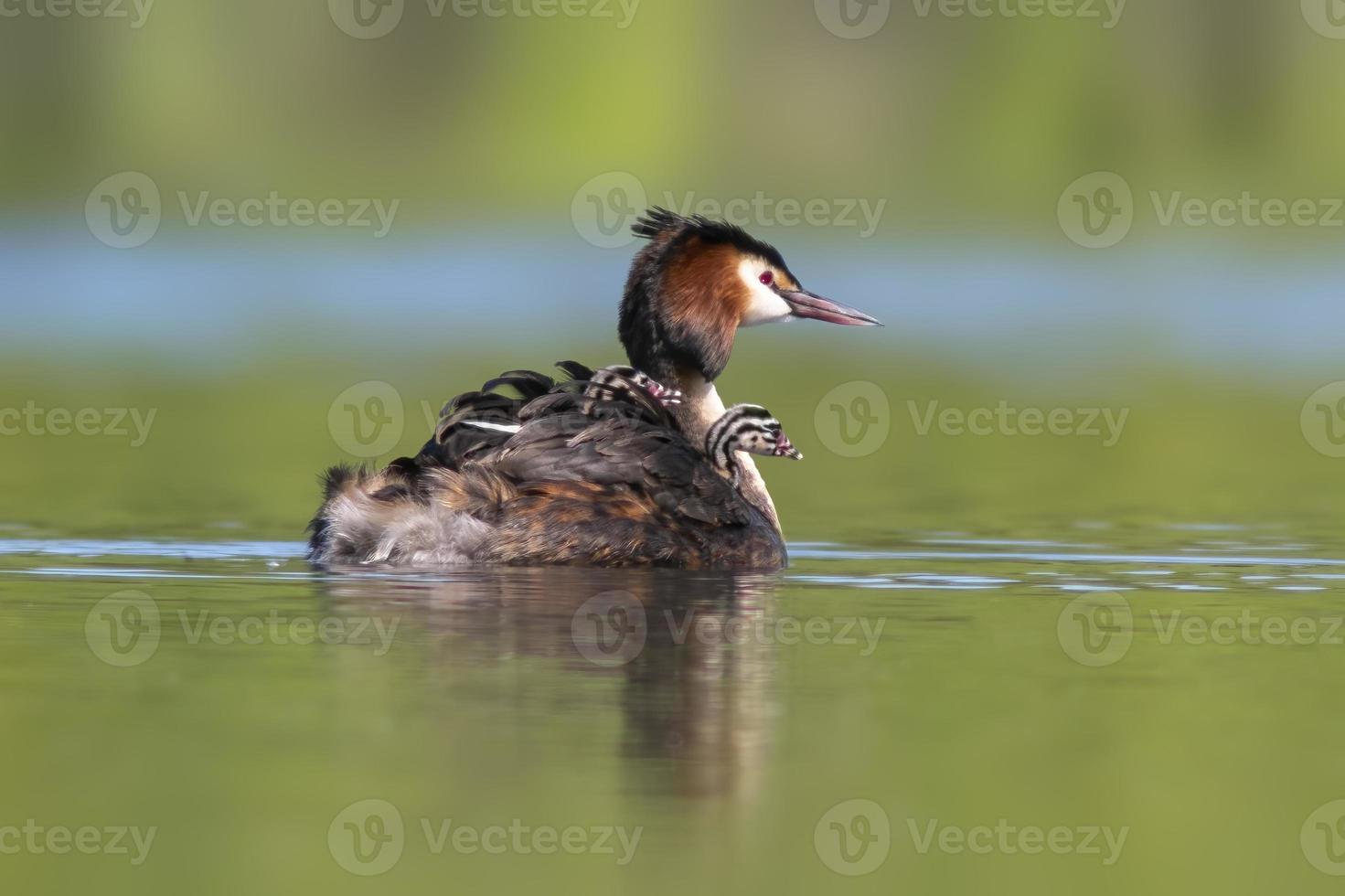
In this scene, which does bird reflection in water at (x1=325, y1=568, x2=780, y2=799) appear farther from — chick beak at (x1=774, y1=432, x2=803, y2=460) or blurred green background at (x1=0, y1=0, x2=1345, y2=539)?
blurred green background at (x1=0, y1=0, x2=1345, y2=539)

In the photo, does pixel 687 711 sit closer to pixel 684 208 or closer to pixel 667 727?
pixel 667 727

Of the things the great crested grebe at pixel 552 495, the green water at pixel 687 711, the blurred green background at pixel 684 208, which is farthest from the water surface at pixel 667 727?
the blurred green background at pixel 684 208

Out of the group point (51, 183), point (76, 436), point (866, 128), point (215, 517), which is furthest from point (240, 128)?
point (215, 517)

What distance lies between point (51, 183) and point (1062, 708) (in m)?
38.6

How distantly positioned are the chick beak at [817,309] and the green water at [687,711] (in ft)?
3.54

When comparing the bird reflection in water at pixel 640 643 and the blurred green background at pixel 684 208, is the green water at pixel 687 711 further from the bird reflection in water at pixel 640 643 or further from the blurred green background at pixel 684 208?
the blurred green background at pixel 684 208

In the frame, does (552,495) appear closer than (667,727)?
No

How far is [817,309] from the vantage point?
42.9ft

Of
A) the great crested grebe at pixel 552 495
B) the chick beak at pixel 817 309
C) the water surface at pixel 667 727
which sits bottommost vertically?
the water surface at pixel 667 727

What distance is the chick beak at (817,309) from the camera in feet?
42.6

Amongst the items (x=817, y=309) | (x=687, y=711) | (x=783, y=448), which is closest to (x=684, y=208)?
(x=817, y=309)

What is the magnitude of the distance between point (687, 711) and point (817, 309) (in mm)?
5006

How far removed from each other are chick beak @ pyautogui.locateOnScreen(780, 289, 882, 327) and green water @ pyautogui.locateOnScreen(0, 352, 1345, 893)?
3.54 feet

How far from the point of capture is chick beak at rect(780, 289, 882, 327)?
1298 centimetres
